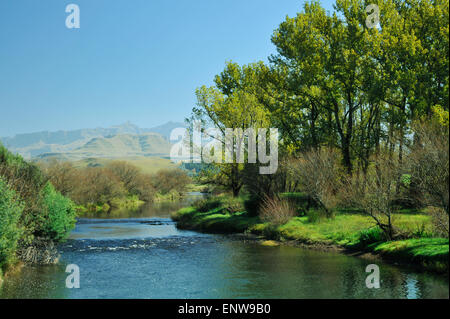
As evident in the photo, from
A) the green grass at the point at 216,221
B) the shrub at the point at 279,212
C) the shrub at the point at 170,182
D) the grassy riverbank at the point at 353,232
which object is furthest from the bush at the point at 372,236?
the shrub at the point at 170,182

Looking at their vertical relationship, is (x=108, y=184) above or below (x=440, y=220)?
above

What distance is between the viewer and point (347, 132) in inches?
1891

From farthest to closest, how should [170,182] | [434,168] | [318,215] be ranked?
[170,182] < [318,215] < [434,168]

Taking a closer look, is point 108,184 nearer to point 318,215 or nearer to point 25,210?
point 318,215

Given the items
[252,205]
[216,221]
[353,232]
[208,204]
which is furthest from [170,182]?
[353,232]

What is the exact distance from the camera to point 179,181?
13438 cm

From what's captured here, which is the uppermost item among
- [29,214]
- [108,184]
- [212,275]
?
[108,184]

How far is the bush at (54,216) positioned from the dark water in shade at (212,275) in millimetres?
1834

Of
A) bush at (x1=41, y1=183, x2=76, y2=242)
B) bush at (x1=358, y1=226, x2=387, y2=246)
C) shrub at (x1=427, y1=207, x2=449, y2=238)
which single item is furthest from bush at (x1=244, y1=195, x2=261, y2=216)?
shrub at (x1=427, y1=207, x2=449, y2=238)

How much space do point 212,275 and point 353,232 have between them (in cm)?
1452

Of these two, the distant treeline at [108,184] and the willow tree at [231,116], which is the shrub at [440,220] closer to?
the willow tree at [231,116]

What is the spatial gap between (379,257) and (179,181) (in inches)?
4242

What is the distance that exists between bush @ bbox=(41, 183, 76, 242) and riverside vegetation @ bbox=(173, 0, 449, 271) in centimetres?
1856
